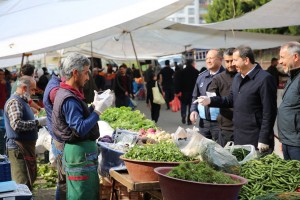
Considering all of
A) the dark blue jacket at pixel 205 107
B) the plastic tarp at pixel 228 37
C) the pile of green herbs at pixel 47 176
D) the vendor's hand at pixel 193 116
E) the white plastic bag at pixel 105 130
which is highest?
the plastic tarp at pixel 228 37

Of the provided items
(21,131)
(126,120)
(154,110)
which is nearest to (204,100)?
(126,120)

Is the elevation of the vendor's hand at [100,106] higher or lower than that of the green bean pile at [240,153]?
higher

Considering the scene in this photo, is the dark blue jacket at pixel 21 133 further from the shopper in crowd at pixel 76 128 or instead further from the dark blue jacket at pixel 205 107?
the dark blue jacket at pixel 205 107

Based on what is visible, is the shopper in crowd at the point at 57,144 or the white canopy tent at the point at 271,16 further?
the white canopy tent at the point at 271,16

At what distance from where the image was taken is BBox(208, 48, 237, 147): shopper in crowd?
629 cm

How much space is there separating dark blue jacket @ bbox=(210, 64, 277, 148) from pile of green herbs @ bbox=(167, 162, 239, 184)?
166 cm

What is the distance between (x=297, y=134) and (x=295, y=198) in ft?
4.56

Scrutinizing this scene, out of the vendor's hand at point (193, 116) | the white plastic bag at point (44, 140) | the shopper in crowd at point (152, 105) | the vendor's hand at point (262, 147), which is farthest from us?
the shopper in crowd at point (152, 105)

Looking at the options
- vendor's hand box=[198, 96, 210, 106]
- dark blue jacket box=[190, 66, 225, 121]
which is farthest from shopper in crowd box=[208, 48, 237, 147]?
vendor's hand box=[198, 96, 210, 106]

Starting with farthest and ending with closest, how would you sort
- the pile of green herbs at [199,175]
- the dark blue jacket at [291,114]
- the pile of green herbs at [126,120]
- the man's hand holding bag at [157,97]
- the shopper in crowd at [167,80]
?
the shopper in crowd at [167,80] < the man's hand holding bag at [157,97] < the pile of green herbs at [126,120] < the dark blue jacket at [291,114] < the pile of green herbs at [199,175]

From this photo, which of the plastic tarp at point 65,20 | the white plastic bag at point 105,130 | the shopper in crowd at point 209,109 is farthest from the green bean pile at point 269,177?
the plastic tarp at point 65,20

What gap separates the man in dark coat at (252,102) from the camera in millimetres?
5270

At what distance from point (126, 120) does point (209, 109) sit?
4.98ft

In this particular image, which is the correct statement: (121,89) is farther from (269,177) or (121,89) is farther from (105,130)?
(269,177)
